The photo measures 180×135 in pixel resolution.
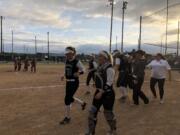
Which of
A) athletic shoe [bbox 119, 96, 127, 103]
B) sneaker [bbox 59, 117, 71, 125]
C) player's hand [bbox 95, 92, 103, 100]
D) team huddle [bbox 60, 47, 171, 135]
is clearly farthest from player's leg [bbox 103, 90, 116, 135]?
athletic shoe [bbox 119, 96, 127, 103]

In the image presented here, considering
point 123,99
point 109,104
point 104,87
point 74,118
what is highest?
point 104,87

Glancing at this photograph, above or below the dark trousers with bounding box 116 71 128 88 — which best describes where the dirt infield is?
below

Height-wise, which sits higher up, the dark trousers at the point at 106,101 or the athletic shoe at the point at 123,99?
the dark trousers at the point at 106,101

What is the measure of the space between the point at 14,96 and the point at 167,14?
56.7 meters

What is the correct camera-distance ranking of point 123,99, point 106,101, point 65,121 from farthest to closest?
1. point 123,99
2. point 65,121
3. point 106,101

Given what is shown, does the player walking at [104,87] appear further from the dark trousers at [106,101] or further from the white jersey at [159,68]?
the white jersey at [159,68]

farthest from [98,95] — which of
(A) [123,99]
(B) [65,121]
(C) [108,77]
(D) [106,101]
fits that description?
(A) [123,99]

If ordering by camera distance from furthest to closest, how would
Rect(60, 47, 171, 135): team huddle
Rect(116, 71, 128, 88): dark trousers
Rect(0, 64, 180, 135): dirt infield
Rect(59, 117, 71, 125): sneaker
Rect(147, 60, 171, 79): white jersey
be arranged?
Rect(116, 71, 128, 88): dark trousers, Rect(147, 60, 171, 79): white jersey, Rect(59, 117, 71, 125): sneaker, Rect(0, 64, 180, 135): dirt infield, Rect(60, 47, 171, 135): team huddle

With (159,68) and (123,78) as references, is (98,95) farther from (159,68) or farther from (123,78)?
(123,78)

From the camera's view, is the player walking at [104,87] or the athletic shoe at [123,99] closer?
the player walking at [104,87]

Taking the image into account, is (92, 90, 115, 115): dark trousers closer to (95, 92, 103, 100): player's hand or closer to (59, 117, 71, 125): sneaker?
(95, 92, 103, 100): player's hand

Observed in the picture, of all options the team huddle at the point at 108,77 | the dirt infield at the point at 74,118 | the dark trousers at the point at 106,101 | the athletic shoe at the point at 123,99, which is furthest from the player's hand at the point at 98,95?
the athletic shoe at the point at 123,99

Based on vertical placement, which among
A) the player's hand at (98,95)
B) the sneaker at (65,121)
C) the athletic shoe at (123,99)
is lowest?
the sneaker at (65,121)


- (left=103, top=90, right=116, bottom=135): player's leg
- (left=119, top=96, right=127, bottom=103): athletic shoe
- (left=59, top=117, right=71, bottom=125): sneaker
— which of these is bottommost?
(left=59, top=117, right=71, bottom=125): sneaker
